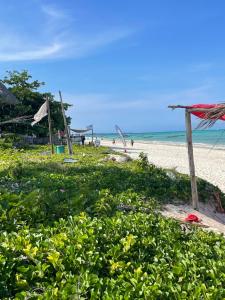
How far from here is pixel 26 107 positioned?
106 ft

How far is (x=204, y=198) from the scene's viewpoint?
10281mm

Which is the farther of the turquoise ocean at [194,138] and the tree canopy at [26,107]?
the turquoise ocean at [194,138]

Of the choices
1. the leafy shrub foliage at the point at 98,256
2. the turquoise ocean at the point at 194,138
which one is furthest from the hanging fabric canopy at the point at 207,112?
the turquoise ocean at the point at 194,138

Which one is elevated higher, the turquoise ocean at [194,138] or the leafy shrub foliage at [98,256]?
the leafy shrub foliage at [98,256]

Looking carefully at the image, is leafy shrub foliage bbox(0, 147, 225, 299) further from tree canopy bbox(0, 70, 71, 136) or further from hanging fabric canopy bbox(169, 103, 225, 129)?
tree canopy bbox(0, 70, 71, 136)

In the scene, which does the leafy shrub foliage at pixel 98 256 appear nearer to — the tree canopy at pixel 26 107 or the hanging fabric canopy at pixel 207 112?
the hanging fabric canopy at pixel 207 112

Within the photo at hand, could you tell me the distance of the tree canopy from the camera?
30844mm

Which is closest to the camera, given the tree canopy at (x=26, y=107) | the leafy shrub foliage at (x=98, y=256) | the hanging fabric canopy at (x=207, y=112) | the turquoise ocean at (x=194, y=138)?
the leafy shrub foliage at (x=98, y=256)

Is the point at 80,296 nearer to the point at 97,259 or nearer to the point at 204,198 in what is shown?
the point at 97,259

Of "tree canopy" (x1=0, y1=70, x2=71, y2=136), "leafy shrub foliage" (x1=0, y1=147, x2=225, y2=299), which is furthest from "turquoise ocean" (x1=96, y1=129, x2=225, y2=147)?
"leafy shrub foliage" (x1=0, y1=147, x2=225, y2=299)

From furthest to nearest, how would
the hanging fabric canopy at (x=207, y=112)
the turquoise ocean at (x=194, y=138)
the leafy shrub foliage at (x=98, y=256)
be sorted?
the turquoise ocean at (x=194, y=138) → the hanging fabric canopy at (x=207, y=112) → the leafy shrub foliage at (x=98, y=256)

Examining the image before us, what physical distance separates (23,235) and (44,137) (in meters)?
28.8

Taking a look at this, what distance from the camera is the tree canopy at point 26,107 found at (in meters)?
30.8

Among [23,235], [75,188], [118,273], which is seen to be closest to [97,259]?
[118,273]
